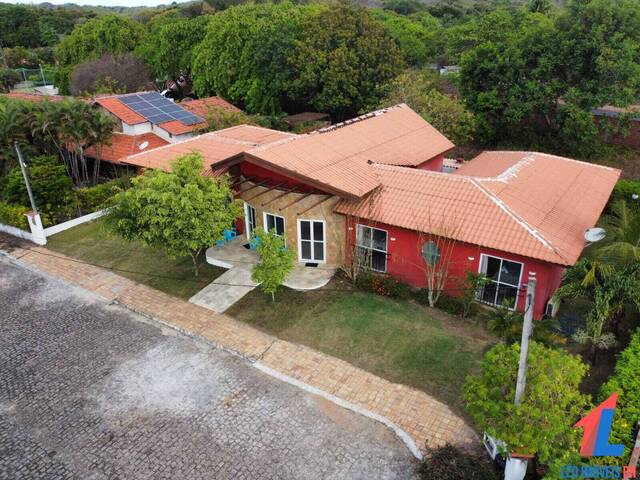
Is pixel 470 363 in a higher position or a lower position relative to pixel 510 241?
lower

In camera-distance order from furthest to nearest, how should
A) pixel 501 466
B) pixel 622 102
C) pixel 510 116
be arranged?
pixel 510 116
pixel 622 102
pixel 501 466

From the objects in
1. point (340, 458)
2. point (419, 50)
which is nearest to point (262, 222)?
point (340, 458)

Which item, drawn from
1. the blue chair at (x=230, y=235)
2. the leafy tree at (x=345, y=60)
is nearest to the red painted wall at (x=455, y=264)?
the blue chair at (x=230, y=235)

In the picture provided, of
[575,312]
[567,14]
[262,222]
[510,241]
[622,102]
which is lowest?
[575,312]

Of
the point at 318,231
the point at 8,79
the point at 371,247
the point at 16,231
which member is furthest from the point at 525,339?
the point at 8,79

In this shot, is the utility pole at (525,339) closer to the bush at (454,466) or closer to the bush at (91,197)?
the bush at (454,466)

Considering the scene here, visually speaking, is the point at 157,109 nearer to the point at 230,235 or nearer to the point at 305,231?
the point at 230,235

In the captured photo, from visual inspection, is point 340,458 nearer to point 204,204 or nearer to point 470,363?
point 470,363
